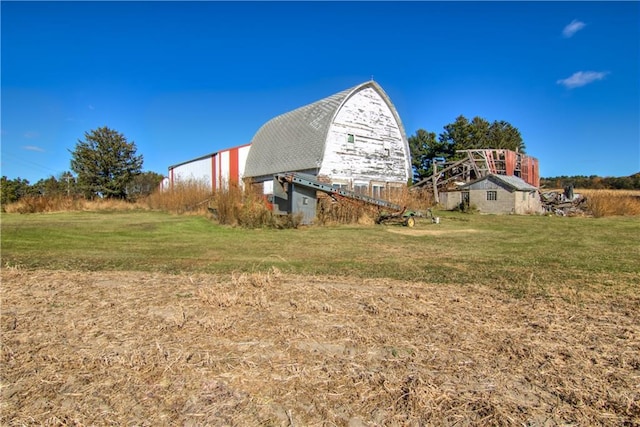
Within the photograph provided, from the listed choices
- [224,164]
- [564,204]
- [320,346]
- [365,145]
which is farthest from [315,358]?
[564,204]

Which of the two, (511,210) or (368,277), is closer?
(368,277)

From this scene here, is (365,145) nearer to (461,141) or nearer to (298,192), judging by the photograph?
(298,192)

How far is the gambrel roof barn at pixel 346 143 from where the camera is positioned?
2181cm

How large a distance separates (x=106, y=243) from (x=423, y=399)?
30.7 ft

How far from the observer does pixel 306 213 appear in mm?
13945

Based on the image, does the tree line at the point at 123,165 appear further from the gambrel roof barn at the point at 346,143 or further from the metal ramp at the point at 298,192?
the metal ramp at the point at 298,192

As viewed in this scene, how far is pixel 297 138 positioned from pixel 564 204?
20934mm

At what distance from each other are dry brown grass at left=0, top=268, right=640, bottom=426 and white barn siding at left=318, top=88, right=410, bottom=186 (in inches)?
708

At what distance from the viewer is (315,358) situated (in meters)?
2.58

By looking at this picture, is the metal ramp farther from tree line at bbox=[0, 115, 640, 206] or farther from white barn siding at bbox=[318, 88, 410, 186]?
tree line at bbox=[0, 115, 640, 206]

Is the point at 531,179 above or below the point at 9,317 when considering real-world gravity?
above

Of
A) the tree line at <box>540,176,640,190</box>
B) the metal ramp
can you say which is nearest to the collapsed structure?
the metal ramp

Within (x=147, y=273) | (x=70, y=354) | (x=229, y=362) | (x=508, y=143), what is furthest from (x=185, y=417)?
(x=508, y=143)

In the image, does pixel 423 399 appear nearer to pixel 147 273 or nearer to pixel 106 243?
pixel 147 273
